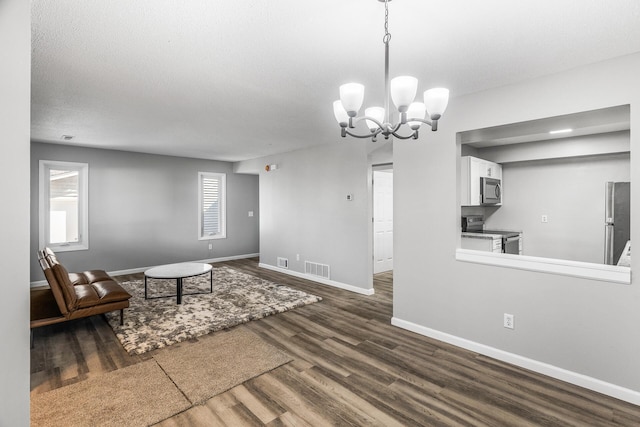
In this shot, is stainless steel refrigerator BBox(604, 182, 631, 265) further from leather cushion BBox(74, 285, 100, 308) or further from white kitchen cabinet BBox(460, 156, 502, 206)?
leather cushion BBox(74, 285, 100, 308)

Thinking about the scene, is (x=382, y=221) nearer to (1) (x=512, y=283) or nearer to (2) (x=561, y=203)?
(2) (x=561, y=203)

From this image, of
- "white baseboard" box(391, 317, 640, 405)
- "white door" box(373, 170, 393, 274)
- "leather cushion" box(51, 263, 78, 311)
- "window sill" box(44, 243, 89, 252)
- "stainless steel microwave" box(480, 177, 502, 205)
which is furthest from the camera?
"white door" box(373, 170, 393, 274)

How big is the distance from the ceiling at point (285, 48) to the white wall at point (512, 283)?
173 millimetres

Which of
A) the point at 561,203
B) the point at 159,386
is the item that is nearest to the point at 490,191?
the point at 561,203

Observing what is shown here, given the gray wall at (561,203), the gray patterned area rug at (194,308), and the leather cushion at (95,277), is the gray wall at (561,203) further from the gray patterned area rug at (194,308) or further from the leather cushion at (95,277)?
the leather cushion at (95,277)

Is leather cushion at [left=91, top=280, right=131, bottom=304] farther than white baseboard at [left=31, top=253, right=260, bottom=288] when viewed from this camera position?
No

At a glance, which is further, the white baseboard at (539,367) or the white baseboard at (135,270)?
the white baseboard at (135,270)

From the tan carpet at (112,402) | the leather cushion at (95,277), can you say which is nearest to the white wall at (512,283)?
the tan carpet at (112,402)

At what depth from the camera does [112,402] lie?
221 centimetres

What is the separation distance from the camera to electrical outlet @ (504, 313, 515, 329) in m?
2.78

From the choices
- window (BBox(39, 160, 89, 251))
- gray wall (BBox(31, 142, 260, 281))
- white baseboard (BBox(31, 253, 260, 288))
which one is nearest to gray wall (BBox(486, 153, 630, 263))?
white baseboard (BBox(31, 253, 260, 288))

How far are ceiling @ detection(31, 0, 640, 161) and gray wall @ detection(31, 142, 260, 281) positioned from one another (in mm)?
2566

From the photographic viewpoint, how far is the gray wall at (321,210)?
4.96 metres

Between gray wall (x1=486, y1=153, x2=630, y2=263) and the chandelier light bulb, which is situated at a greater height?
the chandelier light bulb
